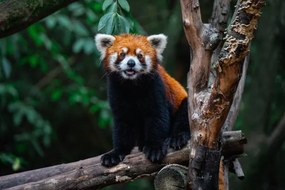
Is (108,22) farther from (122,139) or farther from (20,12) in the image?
(122,139)

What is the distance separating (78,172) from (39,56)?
3.41 m

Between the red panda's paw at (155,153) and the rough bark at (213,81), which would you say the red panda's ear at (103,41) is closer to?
the red panda's paw at (155,153)

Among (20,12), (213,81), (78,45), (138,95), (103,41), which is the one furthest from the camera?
(78,45)

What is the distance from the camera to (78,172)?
3.96 meters

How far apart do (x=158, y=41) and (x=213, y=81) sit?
1.43m

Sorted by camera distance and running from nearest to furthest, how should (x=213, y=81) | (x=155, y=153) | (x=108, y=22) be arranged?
(x=213, y=81)
(x=108, y=22)
(x=155, y=153)

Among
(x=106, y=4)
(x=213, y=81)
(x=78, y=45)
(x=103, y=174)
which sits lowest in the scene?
(x=103, y=174)

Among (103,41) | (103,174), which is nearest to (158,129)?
(103,174)

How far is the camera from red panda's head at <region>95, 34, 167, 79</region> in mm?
4414

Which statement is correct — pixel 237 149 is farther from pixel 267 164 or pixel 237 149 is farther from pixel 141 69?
pixel 267 164

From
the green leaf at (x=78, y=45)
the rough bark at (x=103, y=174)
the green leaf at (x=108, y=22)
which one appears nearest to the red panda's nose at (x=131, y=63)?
the green leaf at (x=108, y=22)

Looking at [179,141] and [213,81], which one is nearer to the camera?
[213,81]

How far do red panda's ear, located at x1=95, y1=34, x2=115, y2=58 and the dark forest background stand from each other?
241 millimetres

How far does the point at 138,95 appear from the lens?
4449mm
